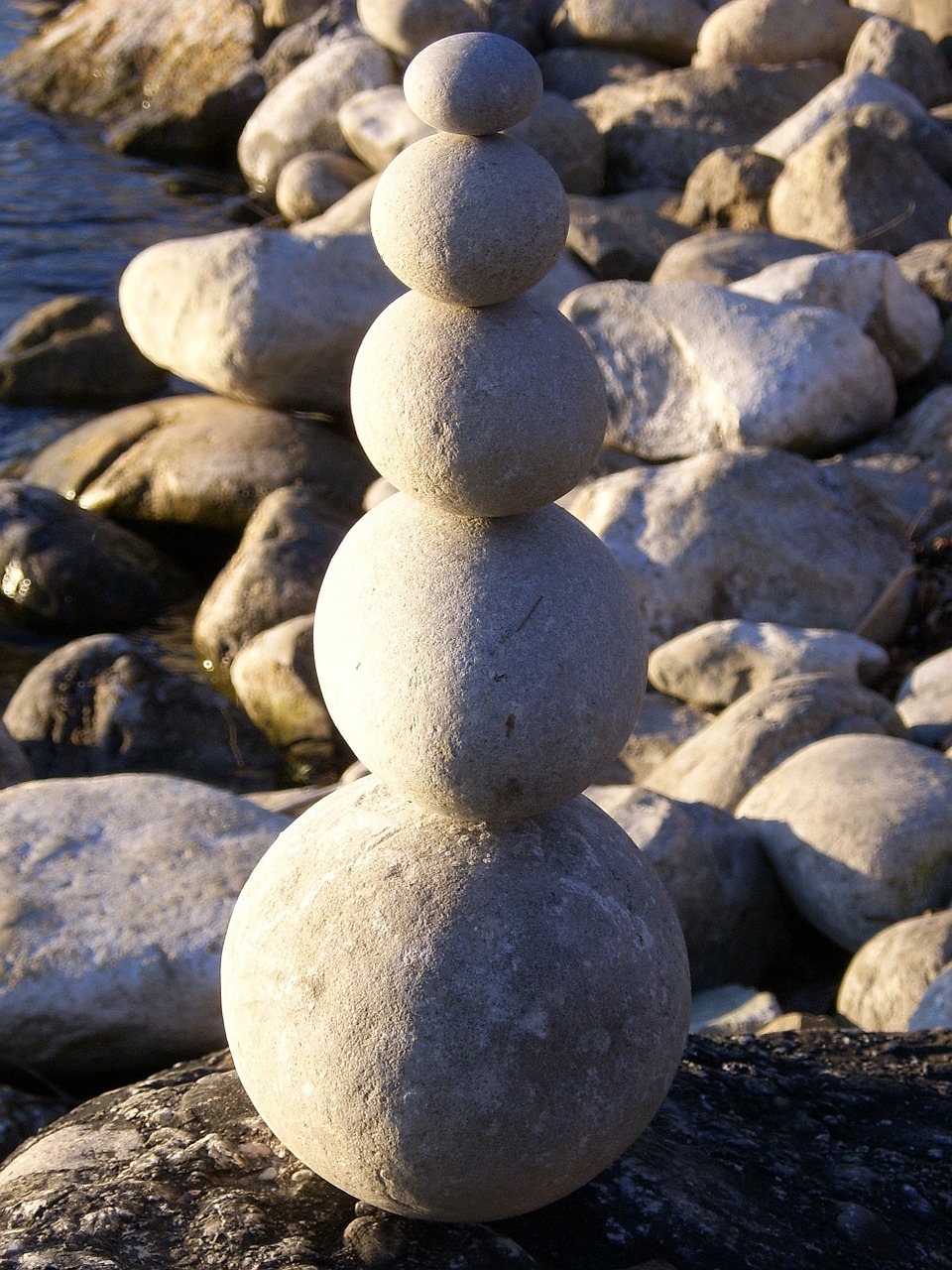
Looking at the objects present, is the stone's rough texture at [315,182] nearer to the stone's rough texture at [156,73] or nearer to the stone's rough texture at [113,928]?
the stone's rough texture at [156,73]

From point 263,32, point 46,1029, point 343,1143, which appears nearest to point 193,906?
point 46,1029

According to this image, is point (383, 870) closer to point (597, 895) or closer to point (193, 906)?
point (597, 895)

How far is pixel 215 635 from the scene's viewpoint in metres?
8.39

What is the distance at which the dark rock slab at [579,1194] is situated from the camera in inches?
112

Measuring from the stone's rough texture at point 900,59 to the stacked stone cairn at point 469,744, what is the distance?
11318 millimetres

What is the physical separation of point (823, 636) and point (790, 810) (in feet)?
5.41

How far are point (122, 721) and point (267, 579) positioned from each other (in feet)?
5.00

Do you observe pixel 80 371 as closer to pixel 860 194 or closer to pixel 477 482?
pixel 860 194

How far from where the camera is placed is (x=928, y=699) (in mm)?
6480

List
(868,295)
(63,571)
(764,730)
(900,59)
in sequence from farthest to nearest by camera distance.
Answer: (900,59) < (868,295) < (63,571) < (764,730)

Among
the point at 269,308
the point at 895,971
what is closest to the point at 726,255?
the point at 269,308

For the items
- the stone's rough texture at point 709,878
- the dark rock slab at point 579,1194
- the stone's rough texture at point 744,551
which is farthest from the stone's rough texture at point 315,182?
the dark rock slab at point 579,1194

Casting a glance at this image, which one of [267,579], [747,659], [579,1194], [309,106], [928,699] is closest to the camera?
[579,1194]

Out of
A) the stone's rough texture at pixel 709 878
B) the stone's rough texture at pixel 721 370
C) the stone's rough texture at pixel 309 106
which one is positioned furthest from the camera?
the stone's rough texture at pixel 309 106
